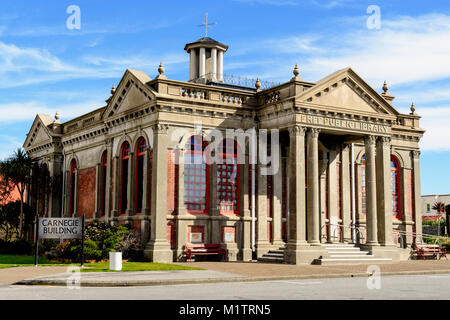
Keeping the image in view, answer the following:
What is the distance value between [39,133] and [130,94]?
13557 millimetres

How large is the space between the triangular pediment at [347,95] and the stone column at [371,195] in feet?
4.92

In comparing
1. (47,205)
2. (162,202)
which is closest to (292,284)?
(162,202)

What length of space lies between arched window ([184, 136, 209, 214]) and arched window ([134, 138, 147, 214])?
7.54 ft

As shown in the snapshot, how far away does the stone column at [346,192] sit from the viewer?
29.2 meters

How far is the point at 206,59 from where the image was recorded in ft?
109

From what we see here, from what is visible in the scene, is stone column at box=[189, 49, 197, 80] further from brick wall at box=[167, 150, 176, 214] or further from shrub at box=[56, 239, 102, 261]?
shrub at box=[56, 239, 102, 261]

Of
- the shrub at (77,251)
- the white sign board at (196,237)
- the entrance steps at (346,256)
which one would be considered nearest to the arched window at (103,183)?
the shrub at (77,251)

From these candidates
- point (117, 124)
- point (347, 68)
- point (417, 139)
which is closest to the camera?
point (347, 68)

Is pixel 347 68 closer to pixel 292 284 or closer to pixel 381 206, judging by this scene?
pixel 381 206

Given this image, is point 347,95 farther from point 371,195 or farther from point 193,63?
point 193,63

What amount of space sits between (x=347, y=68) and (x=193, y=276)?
13.3 metres

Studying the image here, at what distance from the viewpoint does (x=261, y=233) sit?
86.0 ft

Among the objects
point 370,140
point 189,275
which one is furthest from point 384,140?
point 189,275

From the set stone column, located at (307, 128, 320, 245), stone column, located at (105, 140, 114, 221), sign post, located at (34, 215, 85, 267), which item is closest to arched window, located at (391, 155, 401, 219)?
stone column, located at (307, 128, 320, 245)
